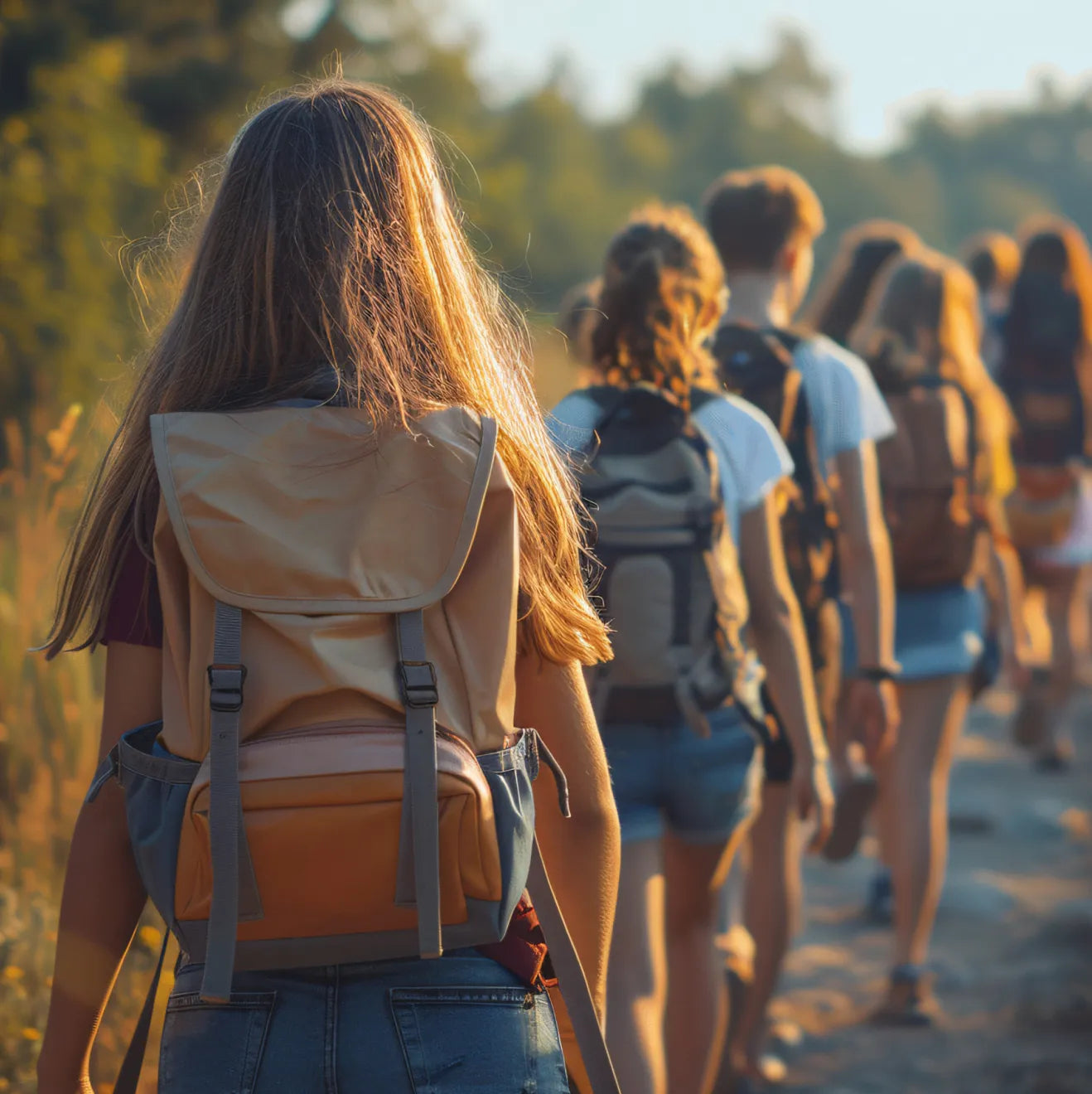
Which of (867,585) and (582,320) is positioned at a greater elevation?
(582,320)

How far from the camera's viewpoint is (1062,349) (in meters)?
7.39

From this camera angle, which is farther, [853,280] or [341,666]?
[853,280]

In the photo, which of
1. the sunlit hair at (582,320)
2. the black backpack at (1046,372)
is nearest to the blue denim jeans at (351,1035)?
the sunlit hair at (582,320)

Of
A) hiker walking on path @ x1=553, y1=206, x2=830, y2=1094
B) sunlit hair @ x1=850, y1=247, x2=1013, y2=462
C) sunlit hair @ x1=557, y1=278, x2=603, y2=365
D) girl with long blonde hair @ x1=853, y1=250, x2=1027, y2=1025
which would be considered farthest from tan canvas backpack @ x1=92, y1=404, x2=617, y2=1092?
sunlit hair @ x1=850, y1=247, x2=1013, y2=462

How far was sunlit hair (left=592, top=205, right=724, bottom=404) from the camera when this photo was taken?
129 inches

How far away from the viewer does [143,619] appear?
1.67m

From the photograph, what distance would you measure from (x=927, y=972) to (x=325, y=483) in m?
3.86

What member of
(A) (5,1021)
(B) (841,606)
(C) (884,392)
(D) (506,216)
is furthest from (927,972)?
(D) (506,216)

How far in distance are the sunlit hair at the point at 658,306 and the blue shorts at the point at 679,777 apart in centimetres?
70

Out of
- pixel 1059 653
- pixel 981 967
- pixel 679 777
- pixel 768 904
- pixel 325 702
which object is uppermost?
pixel 325 702

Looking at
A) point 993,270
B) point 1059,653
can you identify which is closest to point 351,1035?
point 1059,653

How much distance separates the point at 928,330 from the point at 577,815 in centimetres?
352

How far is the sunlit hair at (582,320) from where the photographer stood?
11.3ft

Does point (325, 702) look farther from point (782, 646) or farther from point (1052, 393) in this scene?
point (1052, 393)
